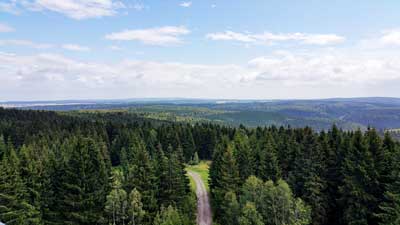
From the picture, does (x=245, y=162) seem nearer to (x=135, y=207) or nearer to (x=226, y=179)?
(x=226, y=179)

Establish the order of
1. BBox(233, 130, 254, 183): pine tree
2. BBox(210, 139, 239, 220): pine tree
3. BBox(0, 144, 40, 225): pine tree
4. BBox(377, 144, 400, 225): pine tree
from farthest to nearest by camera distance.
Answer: BBox(233, 130, 254, 183): pine tree < BBox(210, 139, 239, 220): pine tree < BBox(0, 144, 40, 225): pine tree < BBox(377, 144, 400, 225): pine tree

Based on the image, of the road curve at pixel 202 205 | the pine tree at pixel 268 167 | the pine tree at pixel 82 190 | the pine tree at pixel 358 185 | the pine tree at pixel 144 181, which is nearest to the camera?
the pine tree at pixel 358 185

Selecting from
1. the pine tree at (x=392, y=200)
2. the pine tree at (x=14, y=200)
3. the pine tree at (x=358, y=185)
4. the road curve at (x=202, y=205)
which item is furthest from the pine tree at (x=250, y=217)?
the pine tree at (x=14, y=200)

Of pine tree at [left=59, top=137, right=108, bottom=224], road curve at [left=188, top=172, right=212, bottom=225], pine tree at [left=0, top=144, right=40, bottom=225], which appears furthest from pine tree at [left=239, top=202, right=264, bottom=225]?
pine tree at [left=0, top=144, right=40, bottom=225]

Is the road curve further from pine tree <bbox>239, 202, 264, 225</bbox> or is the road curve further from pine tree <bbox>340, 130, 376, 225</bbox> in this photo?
pine tree <bbox>340, 130, 376, 225</bbox>

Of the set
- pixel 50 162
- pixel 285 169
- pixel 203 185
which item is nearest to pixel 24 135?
pixel 50 162

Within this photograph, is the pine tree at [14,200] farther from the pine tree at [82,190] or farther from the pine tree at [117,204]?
the pine tree at [117,204]

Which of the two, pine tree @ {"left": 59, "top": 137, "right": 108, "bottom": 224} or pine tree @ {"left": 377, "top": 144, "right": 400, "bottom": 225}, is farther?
pine tree @ {"left": 59, "top": 137, "right": 108, "bottom": 224}

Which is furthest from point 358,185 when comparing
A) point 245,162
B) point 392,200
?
point 245,162

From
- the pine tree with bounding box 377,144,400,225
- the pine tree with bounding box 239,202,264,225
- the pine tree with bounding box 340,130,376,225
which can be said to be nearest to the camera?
the pine tree with bounding box 377,144,400,225
